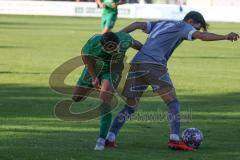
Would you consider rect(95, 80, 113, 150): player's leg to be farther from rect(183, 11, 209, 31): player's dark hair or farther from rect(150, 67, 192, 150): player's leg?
rect(183, 11, 209, 31): player's dark hair

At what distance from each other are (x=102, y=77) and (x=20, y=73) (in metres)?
12.2

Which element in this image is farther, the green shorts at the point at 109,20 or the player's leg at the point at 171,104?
the green shorts at the point at 109,20

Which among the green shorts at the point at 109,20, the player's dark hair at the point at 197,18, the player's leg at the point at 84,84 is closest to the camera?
the player's dark hair at the point at 197,18

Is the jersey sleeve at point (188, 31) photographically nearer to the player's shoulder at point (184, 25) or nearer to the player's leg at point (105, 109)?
the player's shoulder at point (184, 25)

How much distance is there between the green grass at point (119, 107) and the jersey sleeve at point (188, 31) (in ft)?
5.31

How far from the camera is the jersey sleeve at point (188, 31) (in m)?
12.5

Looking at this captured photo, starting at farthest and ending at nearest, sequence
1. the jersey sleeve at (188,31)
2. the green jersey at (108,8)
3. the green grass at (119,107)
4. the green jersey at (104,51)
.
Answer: the green jersey at (108,8) → the green jersey at (104,51) → the jersey sleeve at (188,31) → the green grass at (119,107)

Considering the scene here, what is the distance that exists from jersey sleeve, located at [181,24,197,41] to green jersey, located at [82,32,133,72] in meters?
0.77

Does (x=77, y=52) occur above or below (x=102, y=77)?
below

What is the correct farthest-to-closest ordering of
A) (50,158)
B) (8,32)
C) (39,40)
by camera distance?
(8,32) → (39,40) → (50,158)

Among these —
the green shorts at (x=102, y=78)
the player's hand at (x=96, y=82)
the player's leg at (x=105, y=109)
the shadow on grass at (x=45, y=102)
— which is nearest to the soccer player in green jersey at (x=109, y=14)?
the shadow on grass at (x=45, y=102)

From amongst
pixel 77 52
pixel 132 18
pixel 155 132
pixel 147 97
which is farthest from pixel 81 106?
pixel 132 18

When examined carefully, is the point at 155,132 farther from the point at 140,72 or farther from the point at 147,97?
the point at 147,97

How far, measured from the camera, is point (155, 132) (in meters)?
14.4
